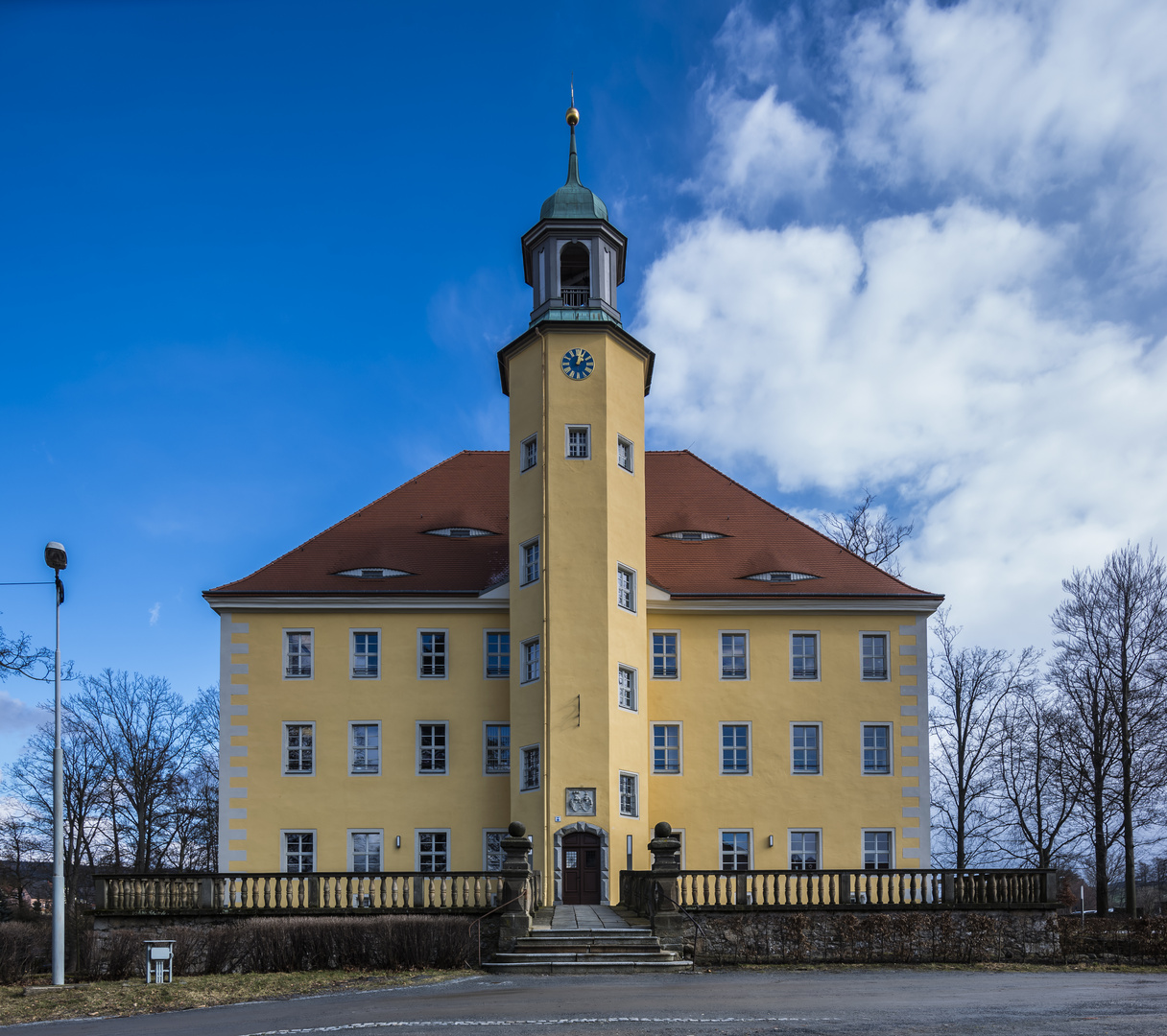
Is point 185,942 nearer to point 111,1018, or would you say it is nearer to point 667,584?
point 111,1018

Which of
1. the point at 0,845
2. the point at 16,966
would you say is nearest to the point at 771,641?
the point at 16,966

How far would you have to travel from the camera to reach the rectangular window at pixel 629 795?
2812 cm

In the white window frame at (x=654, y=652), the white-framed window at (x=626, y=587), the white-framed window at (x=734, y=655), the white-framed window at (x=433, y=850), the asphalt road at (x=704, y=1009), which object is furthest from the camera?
the white-framed window at (x=734, y=655)

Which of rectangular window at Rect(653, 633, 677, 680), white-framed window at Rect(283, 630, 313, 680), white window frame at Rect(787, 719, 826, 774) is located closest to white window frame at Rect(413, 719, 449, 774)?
white-framed window at Rect(283, 630, 313, 680)

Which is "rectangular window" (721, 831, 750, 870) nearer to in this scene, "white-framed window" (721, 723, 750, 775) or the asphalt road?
"white-framed window" (721, 723, 750, 775)

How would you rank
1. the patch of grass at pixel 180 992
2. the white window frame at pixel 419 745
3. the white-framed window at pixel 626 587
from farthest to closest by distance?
the white window frame at pixel 419 745
the white-framed window at pixel 626 587
the patch of grass at pixel 180 992

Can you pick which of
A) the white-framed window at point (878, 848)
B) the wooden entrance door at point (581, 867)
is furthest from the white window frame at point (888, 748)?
the wooden entrance door at point (581, 867)

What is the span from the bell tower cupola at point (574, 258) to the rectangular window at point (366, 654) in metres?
8.98

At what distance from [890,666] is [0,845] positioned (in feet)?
115

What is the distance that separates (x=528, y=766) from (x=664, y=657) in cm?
465

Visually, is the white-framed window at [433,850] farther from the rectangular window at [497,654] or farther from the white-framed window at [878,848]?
the white-framed window at [878,848]

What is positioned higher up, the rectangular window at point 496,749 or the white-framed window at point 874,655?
the white-framed window at point 874,655

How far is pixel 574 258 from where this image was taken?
3177 cm

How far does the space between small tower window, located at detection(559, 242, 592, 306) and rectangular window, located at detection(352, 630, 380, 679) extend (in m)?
9.89
